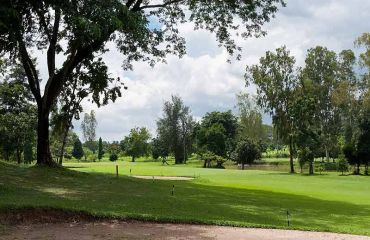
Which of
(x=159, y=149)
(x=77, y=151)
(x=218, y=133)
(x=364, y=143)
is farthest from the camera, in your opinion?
(x=77, y=151)

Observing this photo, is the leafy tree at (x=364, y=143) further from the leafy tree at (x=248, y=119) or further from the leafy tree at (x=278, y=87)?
the leafy tree at (x=248, y=119)

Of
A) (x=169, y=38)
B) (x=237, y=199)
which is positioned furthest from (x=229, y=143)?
(x=237, y=199)

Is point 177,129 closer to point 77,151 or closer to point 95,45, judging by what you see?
point 77,151

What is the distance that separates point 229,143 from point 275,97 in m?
33.6

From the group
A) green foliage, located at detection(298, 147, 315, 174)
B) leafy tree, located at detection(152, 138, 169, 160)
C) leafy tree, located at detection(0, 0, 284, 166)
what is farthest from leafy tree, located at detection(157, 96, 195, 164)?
leafy tree, located at detection(0, 0, 284, 166)

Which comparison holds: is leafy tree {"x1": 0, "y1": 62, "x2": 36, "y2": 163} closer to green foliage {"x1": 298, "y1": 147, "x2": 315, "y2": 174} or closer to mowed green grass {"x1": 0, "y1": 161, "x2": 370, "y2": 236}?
mowed green grass {"x1": 0, "y1": 161, "x2": 370, "y2": 236}

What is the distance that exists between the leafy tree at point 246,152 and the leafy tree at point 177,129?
23855 mm

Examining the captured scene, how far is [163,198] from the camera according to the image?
72.6 ft

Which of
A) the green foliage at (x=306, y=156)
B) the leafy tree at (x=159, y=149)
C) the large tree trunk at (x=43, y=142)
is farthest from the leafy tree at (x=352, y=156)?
the leafy tree at (x=159, y=149)

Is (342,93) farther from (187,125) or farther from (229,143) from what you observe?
(187,125)

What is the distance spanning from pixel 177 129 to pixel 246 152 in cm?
2819

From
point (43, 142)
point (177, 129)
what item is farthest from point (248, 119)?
point (43, 142)

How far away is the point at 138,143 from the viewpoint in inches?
4348

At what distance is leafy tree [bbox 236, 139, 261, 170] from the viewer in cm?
8075
